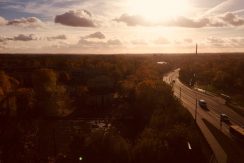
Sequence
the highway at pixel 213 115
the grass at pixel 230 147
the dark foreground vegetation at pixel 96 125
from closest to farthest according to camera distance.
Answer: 1. the grass at pixel 230 147
2. the dark foreground vegetation at pixel 96 125
3. the highway at pixel 213 115

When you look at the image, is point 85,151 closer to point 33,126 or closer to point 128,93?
point 33,126

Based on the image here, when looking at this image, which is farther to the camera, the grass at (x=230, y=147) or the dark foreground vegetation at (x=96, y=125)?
the dark foreground vegetation at (x=96, y=125)

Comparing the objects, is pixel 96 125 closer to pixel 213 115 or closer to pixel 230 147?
pixel 213 115

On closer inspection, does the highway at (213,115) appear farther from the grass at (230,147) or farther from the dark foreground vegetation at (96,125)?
the dark foreground vegetation at (96,125)

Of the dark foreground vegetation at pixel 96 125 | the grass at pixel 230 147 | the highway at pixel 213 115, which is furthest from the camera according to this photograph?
the highway at pixel 213 115

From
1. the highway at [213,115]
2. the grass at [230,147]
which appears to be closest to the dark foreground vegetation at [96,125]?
the highway at [213,115]

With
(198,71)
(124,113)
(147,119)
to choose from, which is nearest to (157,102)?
(147,119)
